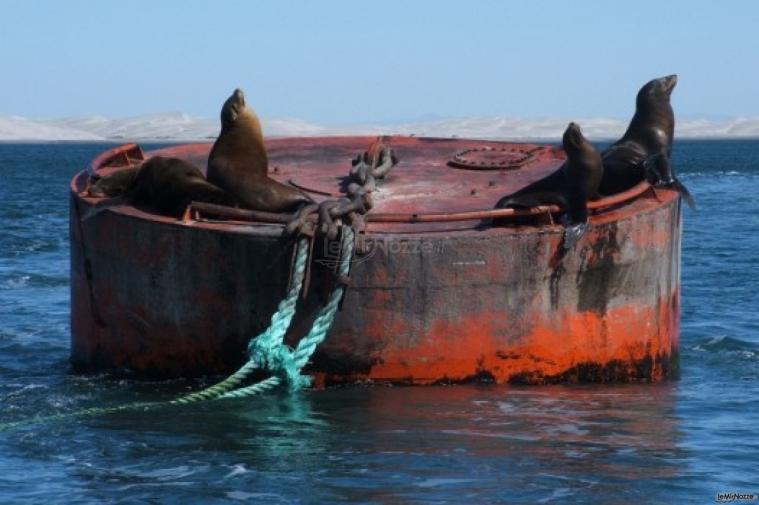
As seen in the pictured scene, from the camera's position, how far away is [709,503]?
7723mm

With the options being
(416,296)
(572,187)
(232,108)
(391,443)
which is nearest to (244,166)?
(232,108)

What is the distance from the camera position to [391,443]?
28.9 feet

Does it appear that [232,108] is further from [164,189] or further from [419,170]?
[419,170]

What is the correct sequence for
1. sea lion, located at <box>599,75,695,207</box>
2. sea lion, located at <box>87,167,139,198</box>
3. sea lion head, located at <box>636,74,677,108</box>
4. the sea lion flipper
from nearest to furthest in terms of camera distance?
the sea lion flipper → sea lion, located at <box>87,167,139,198</box> → sea lion, located at <box>599,75,695,207</box> → sea lion head, located at <box>636,74,677,108</box>

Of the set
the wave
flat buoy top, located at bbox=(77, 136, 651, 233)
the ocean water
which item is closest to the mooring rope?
the ocean water

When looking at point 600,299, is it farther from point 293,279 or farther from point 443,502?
point 443,502

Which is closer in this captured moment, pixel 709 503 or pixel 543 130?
pixel 709 503

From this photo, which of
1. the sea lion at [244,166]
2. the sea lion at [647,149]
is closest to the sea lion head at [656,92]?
the sea lion at [647,149]

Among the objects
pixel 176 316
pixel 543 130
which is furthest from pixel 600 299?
pixel 543 130

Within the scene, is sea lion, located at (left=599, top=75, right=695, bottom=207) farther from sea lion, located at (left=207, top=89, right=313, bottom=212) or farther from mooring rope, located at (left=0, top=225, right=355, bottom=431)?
mooring rope, located at (left=0, top=225, right=355, bottom=431)

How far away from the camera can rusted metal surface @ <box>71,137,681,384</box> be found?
9844 millimetres

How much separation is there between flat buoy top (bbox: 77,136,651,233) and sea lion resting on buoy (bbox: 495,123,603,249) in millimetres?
194

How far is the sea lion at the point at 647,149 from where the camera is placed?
37.9 feet

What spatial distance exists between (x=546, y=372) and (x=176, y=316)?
8.11 feet
